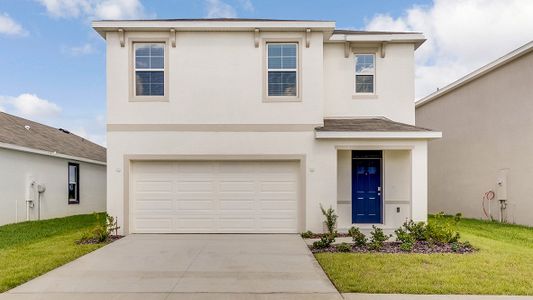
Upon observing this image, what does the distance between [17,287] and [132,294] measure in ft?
6.40

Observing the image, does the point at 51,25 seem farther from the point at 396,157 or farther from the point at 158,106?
the point at 396,157

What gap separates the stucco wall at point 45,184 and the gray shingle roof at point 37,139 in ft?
1.31

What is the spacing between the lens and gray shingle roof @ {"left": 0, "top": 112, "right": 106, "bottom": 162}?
15320mm

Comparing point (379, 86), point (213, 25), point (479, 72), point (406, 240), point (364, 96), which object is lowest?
point (406, 240)

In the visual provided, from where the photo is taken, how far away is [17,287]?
20.6 feet

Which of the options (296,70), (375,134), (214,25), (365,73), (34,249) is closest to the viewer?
(34,249)

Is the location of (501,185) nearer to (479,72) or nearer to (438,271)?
(479,72)

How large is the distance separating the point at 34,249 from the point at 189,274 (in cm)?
462

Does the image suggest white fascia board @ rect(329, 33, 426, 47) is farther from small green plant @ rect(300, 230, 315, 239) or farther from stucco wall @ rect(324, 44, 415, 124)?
small green plant @ rect(300, 230, 315, 239)

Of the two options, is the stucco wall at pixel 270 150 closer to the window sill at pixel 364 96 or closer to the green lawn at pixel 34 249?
the green lawn at pixel 34 249

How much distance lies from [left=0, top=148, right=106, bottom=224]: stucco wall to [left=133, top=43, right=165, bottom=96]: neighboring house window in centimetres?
639

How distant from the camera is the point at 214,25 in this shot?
37.2 feet

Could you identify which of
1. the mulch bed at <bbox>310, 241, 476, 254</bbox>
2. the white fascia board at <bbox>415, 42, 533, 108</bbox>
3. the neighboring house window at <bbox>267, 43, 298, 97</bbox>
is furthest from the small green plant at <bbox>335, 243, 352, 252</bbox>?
the white fascia board at <bbox>415, 42, 533, 108</bbox>

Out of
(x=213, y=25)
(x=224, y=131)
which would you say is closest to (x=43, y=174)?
(x=224, y=131)
